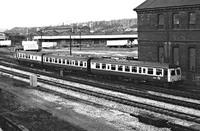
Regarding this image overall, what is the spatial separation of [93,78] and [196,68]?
12.0m

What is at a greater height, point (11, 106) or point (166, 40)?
point (166, 40)

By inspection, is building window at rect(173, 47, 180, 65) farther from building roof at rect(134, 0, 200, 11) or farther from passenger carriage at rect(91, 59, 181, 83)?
building roof at rect(134, 0, 200, 11)

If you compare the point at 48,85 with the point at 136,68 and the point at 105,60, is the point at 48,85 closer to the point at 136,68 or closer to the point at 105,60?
the point at 105,60

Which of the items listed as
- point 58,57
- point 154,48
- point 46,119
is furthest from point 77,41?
point 46,119

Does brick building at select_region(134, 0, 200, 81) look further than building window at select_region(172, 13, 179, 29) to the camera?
No

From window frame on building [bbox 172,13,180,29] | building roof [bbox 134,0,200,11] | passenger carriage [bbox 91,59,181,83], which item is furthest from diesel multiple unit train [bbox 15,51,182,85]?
building roof [bbox 134,0,200,11]

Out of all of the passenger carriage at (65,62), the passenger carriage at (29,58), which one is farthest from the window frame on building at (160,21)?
the passenger carriage at (29,58)

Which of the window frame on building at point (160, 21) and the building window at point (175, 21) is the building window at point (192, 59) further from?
the window frame on building at point (160, 21)

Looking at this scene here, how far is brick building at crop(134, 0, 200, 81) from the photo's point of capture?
30.8 m

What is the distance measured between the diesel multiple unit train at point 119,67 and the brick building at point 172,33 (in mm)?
3970

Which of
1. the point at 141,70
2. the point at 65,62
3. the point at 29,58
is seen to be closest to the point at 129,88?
the point at 141,70

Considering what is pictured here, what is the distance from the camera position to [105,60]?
3338 centimetres

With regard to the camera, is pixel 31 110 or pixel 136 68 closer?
pixel 31 110

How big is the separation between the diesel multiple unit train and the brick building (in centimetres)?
397
